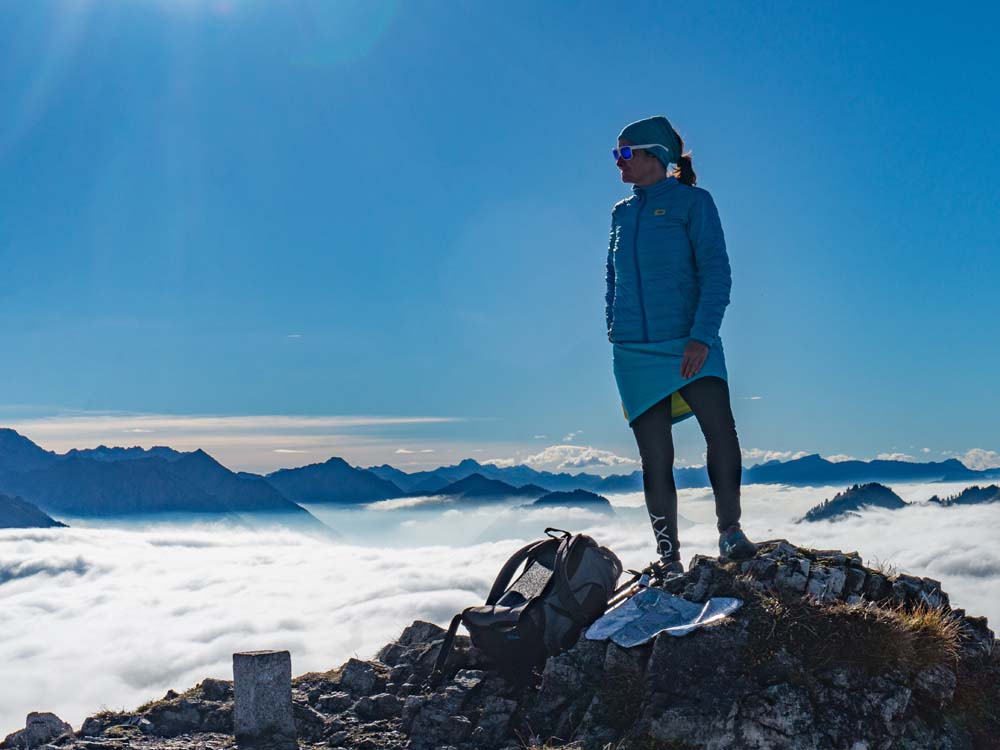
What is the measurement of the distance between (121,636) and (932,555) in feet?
597

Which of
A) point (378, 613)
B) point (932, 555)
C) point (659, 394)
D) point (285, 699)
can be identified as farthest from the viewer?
point (932, 555)

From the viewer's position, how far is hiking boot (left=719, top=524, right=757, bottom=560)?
714cm

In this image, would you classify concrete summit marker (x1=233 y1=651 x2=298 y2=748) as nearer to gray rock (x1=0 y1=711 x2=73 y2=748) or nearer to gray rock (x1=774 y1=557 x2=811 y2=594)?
gray rock (x1=0 y1=711 x2=73 y2=748)

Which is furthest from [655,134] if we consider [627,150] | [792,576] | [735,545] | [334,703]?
[334,703]

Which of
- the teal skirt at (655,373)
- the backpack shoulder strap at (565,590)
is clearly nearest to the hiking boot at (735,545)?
the teal skirt at (655,373)

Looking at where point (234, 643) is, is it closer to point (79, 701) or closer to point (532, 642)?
point (79, 701)

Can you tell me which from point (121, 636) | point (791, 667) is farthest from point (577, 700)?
point (121, 636)

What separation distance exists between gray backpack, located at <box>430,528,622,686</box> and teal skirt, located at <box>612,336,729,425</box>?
4.51 feet

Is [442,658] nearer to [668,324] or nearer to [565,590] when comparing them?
[565,590]

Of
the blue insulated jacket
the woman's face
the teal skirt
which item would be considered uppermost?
the woman's face

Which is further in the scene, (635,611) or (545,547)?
(545,547)

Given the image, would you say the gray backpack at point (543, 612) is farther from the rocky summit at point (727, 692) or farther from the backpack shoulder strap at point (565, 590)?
the rocky summit at point (727, 692)

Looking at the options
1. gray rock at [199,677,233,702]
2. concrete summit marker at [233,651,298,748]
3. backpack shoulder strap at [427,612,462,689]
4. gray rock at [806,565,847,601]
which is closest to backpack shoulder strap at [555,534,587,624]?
backpack shoulder strap at [427,612,462,689]

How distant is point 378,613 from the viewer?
479ft
